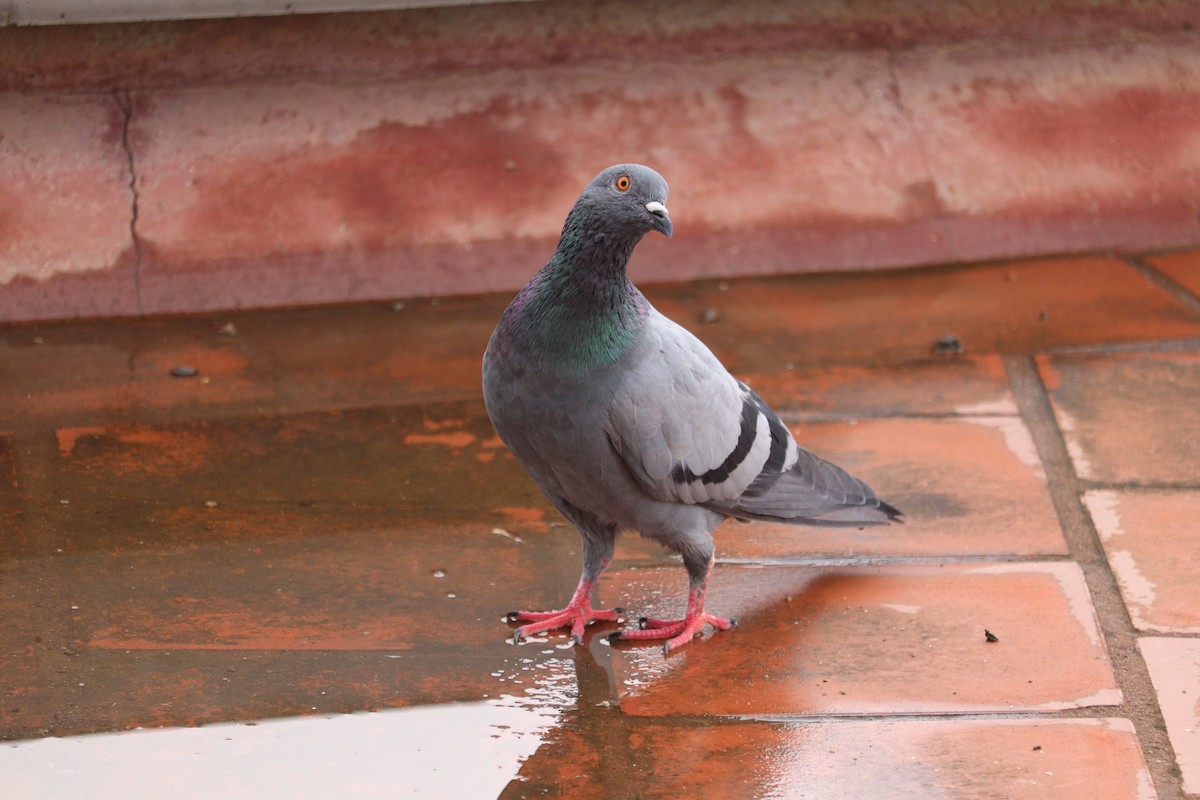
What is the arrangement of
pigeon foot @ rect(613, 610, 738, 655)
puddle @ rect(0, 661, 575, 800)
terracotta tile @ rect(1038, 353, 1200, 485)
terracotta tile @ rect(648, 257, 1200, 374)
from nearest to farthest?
puddle @ rect(0, 661, 575, 800)
pigeon foot @ rect(613, 610, 738, 655)
terracotta tile @ rect(1038, 353, 1200, 485)
terracotta tile @ rect(648, 257, 1200, 374)

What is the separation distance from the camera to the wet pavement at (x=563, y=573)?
308cm

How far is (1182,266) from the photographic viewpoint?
5836mm

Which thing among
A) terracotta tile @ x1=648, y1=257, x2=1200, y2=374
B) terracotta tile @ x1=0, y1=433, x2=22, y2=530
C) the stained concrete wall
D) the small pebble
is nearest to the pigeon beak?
terracotta tile @ x1=648, y1=257, x2=1200, y2=374

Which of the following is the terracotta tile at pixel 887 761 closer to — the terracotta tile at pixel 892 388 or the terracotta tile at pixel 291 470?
the terracotta tile at pixel 291 470

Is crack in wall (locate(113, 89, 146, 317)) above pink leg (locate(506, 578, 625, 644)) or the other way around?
above

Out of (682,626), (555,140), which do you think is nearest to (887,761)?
(682,626)

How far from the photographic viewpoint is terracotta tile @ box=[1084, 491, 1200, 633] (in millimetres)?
3662

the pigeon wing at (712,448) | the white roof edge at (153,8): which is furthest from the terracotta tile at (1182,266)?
the white roof edge at (153,8)

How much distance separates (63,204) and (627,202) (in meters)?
3.11

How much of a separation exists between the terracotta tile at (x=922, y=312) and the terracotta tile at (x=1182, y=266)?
132 millimetres

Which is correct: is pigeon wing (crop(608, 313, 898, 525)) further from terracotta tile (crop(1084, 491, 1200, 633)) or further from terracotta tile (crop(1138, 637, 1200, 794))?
terracotta tile (crop(1138, 637, 1200, 794))

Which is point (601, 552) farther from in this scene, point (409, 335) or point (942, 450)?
point (409, 335)

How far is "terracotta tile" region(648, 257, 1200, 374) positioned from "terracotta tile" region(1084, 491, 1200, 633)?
3.68 ft

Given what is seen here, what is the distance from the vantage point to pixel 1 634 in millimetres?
3445
